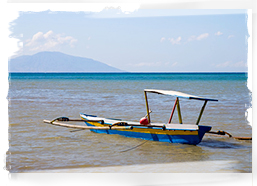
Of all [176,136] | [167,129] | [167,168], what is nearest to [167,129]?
[167,129]

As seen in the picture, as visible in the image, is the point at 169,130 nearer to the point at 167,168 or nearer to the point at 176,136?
the point at 176,136

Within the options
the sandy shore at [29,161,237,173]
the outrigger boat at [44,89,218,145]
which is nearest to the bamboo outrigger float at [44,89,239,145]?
the outrigger boat at [44,89,218,145]

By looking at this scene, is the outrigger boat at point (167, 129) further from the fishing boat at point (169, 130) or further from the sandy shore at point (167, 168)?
the sandy shore at point (167, 168)

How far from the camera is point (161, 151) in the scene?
36.3 ft

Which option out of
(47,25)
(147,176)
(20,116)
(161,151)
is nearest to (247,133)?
(161,151)

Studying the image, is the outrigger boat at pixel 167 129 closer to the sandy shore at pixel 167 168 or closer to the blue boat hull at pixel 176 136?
the blue boat hull at pixel 176 136

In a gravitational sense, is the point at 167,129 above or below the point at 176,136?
above

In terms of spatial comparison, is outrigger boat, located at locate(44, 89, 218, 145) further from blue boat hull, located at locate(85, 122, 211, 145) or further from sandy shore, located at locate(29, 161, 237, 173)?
sandy shore, located at locate(29, 161, 237, 173)

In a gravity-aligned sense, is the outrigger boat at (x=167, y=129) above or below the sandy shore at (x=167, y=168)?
above

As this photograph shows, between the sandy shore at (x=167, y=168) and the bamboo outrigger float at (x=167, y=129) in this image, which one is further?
the bamboo outrigger float at (x=167, y=129)

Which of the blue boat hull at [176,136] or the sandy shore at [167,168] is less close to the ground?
the blue boat hull at [176,136]

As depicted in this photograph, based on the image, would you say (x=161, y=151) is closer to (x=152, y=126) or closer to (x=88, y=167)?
(x=152, y=126)

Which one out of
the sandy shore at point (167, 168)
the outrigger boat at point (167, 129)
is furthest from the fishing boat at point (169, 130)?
the sandy shore at point (167, 168)

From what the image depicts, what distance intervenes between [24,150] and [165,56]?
3218 cm
